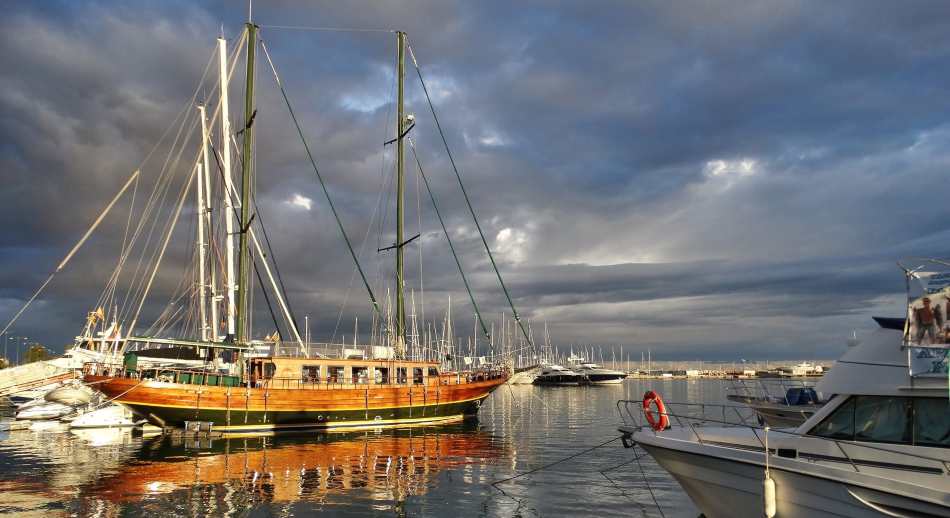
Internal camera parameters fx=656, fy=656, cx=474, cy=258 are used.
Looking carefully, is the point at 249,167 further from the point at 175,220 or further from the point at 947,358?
the point at 947,358

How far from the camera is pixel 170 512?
15.1 metres

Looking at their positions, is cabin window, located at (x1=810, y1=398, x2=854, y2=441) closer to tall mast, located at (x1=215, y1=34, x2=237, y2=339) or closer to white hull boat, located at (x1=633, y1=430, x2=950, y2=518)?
white hull boat, located at (x1=633, y1=430, x2=950, y2=518)

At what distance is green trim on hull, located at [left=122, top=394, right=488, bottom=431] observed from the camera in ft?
100.0

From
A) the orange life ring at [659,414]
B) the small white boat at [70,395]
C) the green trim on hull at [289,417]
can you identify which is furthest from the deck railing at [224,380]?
the orange life ring at [659,414]

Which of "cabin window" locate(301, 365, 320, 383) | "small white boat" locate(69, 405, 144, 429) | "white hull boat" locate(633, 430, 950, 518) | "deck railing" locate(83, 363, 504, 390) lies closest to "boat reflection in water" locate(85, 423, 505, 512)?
"deck railing" locate(83, 363, 504, 390)

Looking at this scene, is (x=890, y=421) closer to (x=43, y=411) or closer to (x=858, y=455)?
(x=858, y=455)

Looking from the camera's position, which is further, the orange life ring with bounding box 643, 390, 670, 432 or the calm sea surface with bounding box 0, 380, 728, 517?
the calm sea surface with bounding box 0, 380, 728, 517

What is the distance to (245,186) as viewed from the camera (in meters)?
37.0

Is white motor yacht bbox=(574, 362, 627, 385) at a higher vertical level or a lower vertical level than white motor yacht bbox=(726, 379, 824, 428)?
lower

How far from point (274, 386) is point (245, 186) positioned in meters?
11.6

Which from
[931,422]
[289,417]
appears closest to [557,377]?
[289,417]

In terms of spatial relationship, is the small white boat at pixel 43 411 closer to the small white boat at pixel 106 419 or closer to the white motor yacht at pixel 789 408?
the small white boat at pixel 106 419

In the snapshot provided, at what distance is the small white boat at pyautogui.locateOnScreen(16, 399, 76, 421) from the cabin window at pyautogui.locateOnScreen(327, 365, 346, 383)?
19.7 metres

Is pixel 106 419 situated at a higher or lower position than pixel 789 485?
lower
